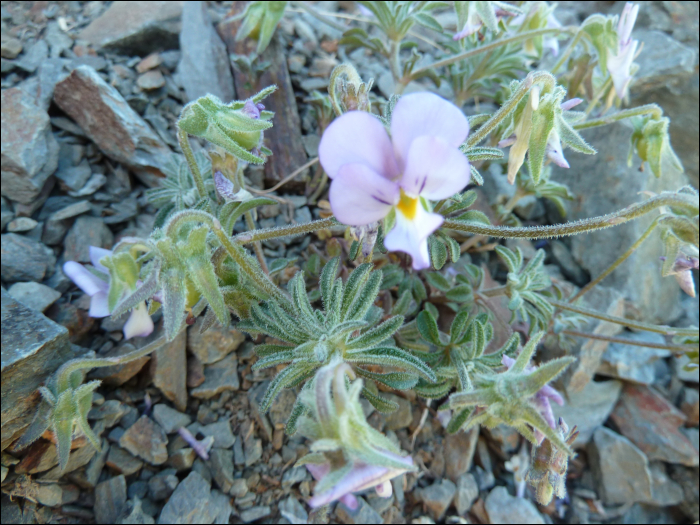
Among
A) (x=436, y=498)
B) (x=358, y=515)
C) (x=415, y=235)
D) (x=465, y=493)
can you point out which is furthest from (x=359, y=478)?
(x=465, y=493)

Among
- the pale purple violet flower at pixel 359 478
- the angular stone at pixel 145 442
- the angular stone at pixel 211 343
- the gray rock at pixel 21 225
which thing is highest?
the pale purple violet flower at pixel 359 478

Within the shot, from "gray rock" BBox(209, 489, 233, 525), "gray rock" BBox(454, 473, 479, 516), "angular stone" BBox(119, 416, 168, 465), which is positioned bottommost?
"gray rock" BBox(454, 473, 479, 516)

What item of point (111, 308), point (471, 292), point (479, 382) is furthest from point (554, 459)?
point (111, 308)

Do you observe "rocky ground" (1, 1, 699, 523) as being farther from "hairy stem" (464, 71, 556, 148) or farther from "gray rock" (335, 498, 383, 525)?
"hairy stem" (464, 71, 556, 148)

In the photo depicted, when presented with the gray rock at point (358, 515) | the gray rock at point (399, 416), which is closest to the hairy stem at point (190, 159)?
the gray rock at point (399, 416)

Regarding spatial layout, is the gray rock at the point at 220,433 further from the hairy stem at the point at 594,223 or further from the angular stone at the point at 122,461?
the hairy stem at the point at 594,223

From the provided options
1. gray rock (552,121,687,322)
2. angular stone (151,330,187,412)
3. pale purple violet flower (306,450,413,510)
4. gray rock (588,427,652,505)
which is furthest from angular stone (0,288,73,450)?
gray rock (552,121,687,322)
